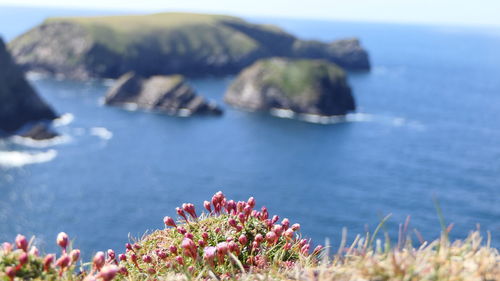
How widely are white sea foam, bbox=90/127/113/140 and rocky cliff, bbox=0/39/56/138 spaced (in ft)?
57.0

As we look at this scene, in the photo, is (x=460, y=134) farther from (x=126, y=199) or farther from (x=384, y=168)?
(x=126, y=199)

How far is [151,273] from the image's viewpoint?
8.12 meters

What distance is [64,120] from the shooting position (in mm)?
152375

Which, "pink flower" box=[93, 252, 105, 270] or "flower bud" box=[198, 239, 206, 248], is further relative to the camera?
"flower bud" box=[198, 239, 206, 248]

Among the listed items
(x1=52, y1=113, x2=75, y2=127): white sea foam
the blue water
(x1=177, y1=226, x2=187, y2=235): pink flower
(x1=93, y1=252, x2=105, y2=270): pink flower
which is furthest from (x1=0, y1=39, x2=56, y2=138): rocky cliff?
(x1=93, y1=252, x2=105, y2=270): pink flower

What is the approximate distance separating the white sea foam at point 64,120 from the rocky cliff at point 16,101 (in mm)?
2436

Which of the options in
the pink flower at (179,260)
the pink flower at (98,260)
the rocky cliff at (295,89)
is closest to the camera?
the pink flower at (98,260)

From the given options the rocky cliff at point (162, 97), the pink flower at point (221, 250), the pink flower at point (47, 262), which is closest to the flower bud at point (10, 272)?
the pink flower at point (47, 262)

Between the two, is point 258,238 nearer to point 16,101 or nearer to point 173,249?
point 173,249

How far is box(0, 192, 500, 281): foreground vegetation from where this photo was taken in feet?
18.9

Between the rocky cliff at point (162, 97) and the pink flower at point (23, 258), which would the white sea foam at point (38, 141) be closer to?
the rocky cliff at point (162, 97)

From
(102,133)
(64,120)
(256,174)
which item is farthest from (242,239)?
(64,120)

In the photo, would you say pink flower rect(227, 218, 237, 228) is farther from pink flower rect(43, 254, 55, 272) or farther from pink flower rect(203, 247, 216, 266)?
pink flower rect(43, 254, 55, 272)

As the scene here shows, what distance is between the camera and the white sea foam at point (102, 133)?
136 metres
